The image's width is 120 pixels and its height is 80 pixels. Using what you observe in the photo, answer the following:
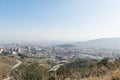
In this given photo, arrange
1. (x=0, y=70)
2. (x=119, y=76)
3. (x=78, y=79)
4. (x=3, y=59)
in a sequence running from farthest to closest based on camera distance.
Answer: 1. (x=3, y=59)
2. (x=0, y=70)
3. (x=78, y=79)
4. (x=119, y=76)

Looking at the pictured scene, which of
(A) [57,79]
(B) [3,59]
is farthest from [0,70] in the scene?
(A) [57,79]

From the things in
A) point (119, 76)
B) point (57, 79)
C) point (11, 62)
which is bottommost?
point (11, 62)

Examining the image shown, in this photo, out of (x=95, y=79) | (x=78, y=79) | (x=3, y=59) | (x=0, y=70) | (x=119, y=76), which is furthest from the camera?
(x=3, y=59)

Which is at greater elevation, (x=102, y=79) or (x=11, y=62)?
(x=102, y=79)

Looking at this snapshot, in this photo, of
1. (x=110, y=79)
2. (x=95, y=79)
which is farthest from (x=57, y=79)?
(x=110, y=79)

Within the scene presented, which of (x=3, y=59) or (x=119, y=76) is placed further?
(x=3, y=59)

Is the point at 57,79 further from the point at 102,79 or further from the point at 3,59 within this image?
the point at 3,59

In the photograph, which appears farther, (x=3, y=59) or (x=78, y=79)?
(x=3, y=59)

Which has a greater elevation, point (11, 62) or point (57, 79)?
point (57, 79)

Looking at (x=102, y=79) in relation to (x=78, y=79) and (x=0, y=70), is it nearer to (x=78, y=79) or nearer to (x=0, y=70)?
(x=78, y=79)
